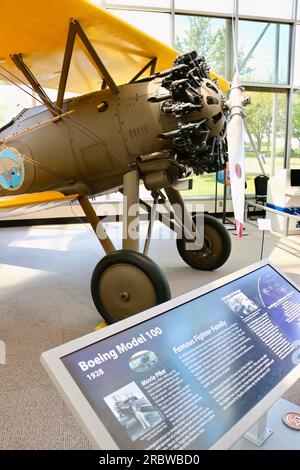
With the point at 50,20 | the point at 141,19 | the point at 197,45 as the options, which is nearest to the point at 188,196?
the point at 197,45

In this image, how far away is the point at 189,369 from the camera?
46.4 inches

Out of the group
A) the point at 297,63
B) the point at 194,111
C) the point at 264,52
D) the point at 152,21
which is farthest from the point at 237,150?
the point at 297,63

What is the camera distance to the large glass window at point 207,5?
24.3 feet

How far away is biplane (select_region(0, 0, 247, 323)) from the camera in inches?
107

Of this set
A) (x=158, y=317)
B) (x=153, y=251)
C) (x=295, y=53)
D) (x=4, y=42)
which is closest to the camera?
(x=158, y=317)

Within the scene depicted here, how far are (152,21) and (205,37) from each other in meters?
1.17

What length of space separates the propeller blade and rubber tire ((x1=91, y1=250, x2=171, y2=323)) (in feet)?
2.74

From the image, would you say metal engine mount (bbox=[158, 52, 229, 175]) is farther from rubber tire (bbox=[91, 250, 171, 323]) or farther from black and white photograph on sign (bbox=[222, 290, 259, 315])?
black and white photograph on sign (bbox=[222, 290, 259, 315])

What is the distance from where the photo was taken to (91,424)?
0.94 metres

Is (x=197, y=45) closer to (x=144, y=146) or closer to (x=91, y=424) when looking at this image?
(x=144, y=146)

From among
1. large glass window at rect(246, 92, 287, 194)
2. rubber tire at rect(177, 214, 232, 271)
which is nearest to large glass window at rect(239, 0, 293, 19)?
large glass window at rect(246, 92, 287, 194)

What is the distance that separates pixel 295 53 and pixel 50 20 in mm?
7086

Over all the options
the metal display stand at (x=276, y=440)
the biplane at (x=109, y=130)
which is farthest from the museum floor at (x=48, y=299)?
the biplane at (x=109, y=130)

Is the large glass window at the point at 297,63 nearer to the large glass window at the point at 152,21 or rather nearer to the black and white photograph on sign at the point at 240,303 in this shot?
the large glass window at the point at 152,21
